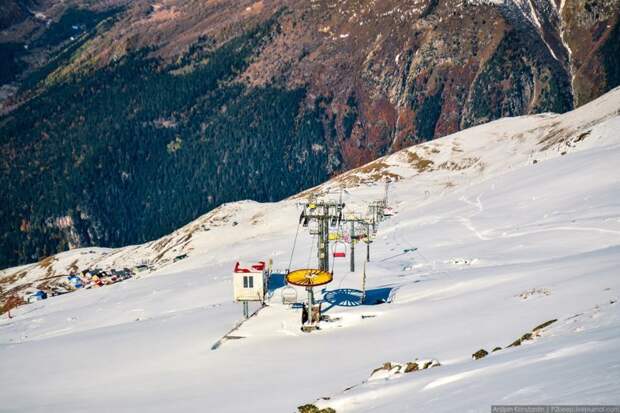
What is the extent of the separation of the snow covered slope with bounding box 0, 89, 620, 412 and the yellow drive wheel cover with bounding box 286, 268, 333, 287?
2868 millimetres

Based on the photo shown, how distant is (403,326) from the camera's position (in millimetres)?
43344

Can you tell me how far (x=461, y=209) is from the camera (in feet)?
334

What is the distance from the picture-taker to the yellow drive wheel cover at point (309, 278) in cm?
4924

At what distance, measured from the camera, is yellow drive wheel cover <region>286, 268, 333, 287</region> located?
4924 cm

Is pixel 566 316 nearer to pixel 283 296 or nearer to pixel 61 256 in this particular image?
pixel 283 296

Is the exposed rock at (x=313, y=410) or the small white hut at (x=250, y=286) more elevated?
the exposed rock at (x=313, y=410)

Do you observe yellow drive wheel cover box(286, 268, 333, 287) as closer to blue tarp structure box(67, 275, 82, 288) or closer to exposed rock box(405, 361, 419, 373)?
exposed rock box(405, 361, 419, 373)

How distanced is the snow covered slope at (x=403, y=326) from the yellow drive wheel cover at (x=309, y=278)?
2.87 m

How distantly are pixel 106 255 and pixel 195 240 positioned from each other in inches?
2015

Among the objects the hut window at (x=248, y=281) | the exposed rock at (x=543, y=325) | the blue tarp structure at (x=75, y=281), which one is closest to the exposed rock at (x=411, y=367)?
the exposed rock at (x=543, y=325)

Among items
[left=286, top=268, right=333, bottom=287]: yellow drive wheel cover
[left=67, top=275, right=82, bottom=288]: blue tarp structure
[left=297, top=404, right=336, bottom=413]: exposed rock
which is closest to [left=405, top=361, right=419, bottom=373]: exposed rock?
[left=297, top=404, right=336, bottom=413]: exposed rock

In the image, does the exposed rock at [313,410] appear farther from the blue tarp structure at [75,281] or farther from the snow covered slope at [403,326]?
the blue tarp structure at [75,281]

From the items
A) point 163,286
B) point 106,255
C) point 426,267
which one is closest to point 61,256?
point 106,255

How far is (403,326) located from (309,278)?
910cm
